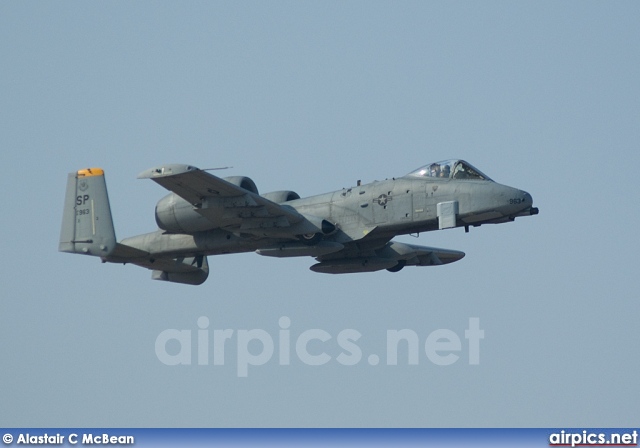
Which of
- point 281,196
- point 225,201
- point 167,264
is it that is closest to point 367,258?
point 281,196

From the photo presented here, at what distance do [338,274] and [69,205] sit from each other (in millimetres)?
9206

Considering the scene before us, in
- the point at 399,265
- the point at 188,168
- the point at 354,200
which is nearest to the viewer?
the point at 188,168

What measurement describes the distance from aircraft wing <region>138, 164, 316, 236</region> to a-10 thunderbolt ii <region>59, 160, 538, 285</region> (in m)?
0.03

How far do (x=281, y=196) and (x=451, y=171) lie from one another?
5758 mm

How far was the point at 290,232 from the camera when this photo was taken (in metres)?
53.1

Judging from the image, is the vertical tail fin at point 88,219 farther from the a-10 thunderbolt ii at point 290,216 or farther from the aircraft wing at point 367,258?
the aircraft wing at point 367,258

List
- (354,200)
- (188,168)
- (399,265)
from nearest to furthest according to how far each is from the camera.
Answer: (188,168), (354,200), (399,265)

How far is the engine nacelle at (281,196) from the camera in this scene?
54.8 meters

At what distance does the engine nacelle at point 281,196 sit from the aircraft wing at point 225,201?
1185 mm

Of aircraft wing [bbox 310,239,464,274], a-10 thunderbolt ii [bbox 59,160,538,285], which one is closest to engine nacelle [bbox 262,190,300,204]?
a-10 thunderbolt ii [bbox 59,160,538,285]

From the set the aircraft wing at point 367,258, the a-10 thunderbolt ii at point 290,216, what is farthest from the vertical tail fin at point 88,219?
the aircraft wing at point 367,258

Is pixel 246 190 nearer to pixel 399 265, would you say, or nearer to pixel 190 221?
pixel 190 221

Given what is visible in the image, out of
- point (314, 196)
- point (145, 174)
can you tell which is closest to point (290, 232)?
point (314, 196)

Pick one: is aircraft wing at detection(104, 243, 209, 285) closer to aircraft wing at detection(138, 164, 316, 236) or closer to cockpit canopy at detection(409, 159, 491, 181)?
aircraft wing at detection(138, 164, 316, 236)
